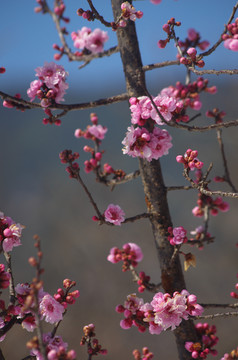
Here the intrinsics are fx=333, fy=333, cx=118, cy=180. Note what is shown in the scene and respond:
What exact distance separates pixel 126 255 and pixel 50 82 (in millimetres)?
920

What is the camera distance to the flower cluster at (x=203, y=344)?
143 centimetres

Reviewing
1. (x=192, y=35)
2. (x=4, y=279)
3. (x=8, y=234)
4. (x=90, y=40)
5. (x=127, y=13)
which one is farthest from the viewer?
(x=192, y=35)

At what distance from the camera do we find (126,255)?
1.70 m

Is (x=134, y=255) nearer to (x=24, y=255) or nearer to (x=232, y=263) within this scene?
(x=232, y=263)

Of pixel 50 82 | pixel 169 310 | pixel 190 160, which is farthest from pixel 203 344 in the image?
pixel 50 82

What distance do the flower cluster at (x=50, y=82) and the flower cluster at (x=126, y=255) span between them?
0.80 m

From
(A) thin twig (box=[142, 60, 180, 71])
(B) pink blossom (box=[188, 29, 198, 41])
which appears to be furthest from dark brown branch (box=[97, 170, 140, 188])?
(B) pink blossom (box=[188, 29, 198, 41])

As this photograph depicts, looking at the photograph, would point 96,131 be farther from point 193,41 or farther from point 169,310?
point 169,310

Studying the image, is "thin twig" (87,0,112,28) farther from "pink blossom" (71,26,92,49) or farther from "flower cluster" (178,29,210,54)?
"flower cluster" (178,29,210,54)

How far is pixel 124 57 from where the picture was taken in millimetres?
1562

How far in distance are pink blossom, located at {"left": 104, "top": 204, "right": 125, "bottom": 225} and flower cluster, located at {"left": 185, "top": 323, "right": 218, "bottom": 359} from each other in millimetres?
613

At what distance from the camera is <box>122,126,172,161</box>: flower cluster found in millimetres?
1407

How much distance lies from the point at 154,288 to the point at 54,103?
1.01 meters

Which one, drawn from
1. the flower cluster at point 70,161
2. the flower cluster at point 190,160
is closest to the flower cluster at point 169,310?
the flower cluster at point 190,160
